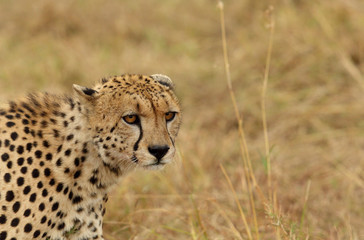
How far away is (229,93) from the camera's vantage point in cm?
641

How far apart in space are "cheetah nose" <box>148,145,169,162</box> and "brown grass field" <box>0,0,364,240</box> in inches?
23.0

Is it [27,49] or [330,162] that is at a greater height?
[27,49]

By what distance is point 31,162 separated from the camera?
3.03 m

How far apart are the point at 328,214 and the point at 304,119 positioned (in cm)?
141

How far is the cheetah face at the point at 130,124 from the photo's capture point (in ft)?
9.92

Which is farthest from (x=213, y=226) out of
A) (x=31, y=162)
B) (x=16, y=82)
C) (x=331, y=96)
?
(x=16, y=82)

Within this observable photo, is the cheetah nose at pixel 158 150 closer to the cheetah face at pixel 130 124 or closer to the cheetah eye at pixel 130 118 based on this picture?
the cheetah face at pixel 130 124

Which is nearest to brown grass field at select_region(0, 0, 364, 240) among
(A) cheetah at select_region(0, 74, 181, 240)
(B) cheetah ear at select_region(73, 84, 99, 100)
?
(A) cheetah at select_region(0, 74, 181, 240)

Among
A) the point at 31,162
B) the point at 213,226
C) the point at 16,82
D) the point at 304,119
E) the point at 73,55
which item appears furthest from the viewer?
the point at 73,55

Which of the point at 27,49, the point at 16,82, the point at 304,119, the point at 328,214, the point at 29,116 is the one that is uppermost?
the point at 27,49

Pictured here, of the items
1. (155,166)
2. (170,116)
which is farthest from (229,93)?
(155,166)

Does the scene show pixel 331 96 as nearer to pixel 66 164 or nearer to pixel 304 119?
pixel 304 119

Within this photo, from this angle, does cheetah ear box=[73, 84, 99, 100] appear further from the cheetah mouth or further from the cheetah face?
the cheetah mouth

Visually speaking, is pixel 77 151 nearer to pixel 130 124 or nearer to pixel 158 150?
pixel 130 124
